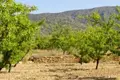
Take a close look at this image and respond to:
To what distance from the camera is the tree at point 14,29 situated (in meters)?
29.9

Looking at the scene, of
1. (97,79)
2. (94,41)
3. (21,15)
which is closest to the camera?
(97,79)

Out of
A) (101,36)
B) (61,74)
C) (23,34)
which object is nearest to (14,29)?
(23,34)

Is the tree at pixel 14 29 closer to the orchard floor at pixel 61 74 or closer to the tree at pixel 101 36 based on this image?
the orchard floor at pixel 61 74

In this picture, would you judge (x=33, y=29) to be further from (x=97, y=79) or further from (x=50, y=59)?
(x=50, y=59)

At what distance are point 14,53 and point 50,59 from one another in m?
25.8

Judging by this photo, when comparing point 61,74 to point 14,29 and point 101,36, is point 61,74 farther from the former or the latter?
point 101,36

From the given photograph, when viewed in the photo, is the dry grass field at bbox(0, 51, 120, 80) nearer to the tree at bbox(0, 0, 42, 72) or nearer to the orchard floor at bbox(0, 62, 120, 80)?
the orchard floor at bbox(0, 62, 120, 80)

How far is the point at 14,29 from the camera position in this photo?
30.4 metres

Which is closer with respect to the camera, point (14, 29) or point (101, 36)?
point (14, 29)

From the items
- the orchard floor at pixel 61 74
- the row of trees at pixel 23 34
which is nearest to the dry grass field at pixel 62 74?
the orchard floor at pixel 61 74

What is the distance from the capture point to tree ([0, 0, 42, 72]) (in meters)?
29.9

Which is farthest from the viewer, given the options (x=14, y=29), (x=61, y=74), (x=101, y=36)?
(x=101, y=36)

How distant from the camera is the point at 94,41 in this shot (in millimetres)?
39750

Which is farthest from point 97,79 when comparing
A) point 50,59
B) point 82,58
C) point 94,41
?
point 50,59
